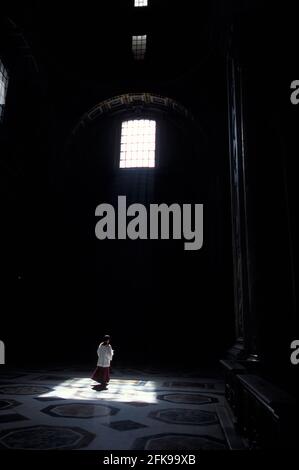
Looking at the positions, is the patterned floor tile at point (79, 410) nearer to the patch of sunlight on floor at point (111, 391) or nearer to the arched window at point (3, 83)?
the patch of sunlight on floor at point (111, 391)

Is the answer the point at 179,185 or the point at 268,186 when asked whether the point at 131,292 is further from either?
the point at 268,186

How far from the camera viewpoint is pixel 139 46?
13.7m

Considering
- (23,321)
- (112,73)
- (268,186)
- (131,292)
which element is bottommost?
(23,321)

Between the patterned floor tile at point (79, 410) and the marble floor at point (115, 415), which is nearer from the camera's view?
the marble floor at point (115, 415)

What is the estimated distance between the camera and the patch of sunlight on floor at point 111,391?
19.1 feet

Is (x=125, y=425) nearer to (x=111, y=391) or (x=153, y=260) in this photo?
(x=111, y=391)

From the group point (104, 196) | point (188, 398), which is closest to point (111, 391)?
point (188, 398)

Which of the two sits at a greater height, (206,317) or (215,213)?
(215,213)

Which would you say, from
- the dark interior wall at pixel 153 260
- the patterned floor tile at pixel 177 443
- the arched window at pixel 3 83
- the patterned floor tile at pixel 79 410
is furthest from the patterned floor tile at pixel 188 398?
the arched window at pixel 3 83

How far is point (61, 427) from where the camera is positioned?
3920 millimetres

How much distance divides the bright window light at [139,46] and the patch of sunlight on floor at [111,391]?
12.7 metres

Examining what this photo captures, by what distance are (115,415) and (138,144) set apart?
11468 millimetres

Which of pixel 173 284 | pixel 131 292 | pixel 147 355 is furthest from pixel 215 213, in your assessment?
pixel 147 355

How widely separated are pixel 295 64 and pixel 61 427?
4881 millimetres
